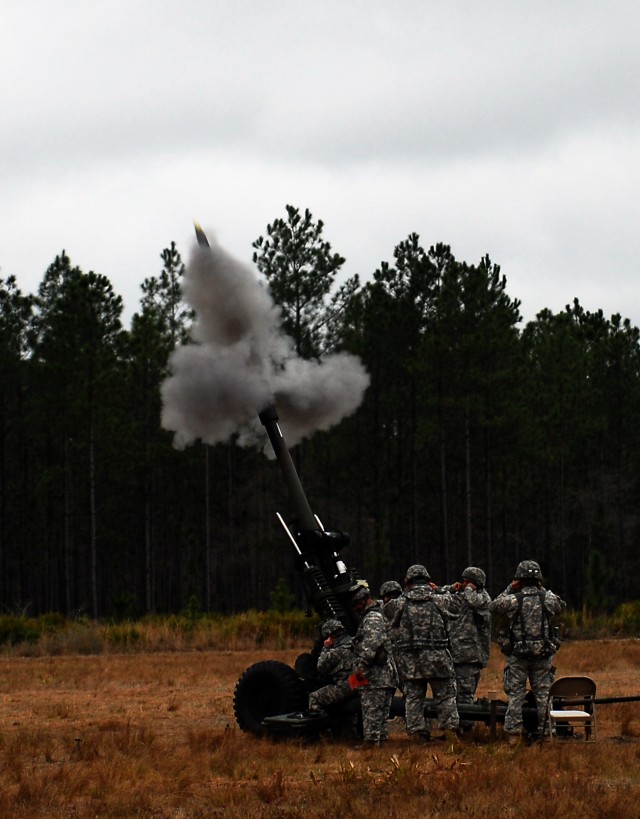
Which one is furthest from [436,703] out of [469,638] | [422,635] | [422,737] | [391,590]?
[391,590]

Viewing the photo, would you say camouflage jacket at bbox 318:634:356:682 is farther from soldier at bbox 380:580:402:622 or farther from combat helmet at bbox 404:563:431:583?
soldier at bbox 380:580:402:622

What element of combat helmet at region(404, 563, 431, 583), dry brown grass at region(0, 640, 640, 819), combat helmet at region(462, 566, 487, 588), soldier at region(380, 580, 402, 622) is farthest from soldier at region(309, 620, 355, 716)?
soldier at region(380, 580, 402, 622)

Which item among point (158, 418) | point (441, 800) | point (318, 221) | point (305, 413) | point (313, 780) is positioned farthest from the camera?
point (158, 418)

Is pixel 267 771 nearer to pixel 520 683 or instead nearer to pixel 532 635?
pixel 520 683

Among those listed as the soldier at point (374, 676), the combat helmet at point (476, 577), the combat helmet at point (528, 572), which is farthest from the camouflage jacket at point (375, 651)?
the combat helmet at point (476, 577)

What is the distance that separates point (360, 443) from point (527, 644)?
130ft

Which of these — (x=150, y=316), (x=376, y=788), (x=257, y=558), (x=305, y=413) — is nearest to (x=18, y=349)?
(x=150, y=316)

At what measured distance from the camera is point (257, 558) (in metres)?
54.3

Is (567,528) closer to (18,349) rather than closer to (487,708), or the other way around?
(18,349)

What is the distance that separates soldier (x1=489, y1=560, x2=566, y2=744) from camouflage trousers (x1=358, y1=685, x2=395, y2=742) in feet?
4.06

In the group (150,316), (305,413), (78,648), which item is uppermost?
(150,316)

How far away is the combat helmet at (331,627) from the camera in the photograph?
14047 millimetres

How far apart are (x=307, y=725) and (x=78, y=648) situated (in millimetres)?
15814

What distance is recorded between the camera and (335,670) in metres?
13.8
